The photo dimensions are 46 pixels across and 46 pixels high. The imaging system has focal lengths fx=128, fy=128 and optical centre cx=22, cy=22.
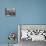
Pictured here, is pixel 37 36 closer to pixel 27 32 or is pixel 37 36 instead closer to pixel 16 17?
pixel 27 32

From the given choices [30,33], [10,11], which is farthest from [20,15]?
[30,33]

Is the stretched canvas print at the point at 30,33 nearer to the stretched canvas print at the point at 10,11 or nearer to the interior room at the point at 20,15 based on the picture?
the interior room at the point at 20,15

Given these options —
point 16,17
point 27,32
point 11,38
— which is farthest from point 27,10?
point 11,38

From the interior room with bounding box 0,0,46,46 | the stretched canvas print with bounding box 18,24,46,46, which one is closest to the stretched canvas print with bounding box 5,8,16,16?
the interior room with bounding box 0,0,46,46

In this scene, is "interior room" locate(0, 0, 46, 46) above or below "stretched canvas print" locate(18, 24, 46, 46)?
above

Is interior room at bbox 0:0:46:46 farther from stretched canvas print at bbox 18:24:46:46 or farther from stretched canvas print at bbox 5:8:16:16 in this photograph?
stretched canvas print at bbox 18:24:46:46

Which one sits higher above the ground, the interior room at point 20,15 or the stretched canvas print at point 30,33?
the interior room at point 20,15

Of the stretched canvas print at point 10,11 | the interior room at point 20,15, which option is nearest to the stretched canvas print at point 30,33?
the interior room at point 20,15

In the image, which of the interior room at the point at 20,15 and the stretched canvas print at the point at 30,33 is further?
the interior room at the point at 20,15

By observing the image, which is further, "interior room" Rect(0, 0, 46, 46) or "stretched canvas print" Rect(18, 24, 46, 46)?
"interior room" Rect(0, 0, 46, 46)

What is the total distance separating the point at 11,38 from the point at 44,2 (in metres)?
1.33

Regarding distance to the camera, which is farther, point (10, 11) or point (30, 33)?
point (10, 11)

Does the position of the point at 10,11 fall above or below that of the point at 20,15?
above

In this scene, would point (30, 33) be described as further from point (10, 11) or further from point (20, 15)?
point (10, 11)
